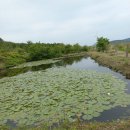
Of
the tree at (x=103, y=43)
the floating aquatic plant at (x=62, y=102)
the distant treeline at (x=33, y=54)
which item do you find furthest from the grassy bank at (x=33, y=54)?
the floating aquatic plant at (x=62, y=102)

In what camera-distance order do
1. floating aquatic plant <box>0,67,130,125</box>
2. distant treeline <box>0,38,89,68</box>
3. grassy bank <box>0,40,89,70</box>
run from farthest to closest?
distant treeline <box>0,38,89,68</box>
grassy bank <box>0,40,89,70</box>
floating aquatic plant <box>0,67,130,125</box>

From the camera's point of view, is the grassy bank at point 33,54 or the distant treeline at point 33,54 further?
the distant treeline at point 33,54

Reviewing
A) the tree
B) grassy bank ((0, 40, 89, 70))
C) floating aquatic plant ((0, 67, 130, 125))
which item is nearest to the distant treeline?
grassy bank ((0, 40, 89, 70))

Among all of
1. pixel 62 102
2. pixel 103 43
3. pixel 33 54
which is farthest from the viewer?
pixel 33 54

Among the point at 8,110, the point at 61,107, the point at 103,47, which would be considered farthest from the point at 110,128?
the point at 103,47

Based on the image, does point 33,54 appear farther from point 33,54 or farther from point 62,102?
point 62,102

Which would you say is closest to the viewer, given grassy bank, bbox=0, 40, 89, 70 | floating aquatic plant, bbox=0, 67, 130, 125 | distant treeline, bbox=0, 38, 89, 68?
floating aquatic plant, bbox=0, 67, 130, 125

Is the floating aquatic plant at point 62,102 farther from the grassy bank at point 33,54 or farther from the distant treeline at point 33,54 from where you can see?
the distant treeline at point 33,54

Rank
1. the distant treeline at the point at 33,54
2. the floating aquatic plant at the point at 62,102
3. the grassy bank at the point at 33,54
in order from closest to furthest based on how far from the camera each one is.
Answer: the floating aquatic plant at the point at 62,102
the grassy bank at the point at 33,54
the distant treeline at the point at 33,54

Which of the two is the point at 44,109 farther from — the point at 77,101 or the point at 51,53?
the point at 51,53

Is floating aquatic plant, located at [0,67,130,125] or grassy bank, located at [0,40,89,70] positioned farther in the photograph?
grassy bank, located at [0,40,89,70]

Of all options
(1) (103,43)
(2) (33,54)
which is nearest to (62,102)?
(1) (103,43)

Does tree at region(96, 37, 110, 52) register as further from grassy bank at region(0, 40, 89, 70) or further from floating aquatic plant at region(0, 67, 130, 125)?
floating aquatic plant at region(0, 67, 130, 125)

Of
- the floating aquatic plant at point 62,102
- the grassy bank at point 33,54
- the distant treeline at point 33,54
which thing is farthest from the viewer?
the distant treeline at point 33,54
